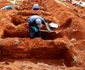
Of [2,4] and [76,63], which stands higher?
[76,63]

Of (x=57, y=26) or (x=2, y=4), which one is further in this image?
(x=2, y=4)

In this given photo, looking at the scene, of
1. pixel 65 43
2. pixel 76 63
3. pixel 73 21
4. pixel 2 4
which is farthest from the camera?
pixel 2 4

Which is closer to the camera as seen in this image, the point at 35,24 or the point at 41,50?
the point at 41,50

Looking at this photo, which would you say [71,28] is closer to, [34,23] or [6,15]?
[34,23]

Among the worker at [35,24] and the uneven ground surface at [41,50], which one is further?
the worker at [35,24]

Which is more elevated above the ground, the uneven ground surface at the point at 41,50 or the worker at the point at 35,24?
the worker at the point at 35,24

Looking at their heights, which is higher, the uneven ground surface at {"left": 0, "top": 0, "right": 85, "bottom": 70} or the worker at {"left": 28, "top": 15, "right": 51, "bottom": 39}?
the worker at {"left": 28, "top": 15, "right": 51, "bottom": 39}

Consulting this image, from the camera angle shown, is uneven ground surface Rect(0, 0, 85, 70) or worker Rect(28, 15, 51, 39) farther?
worker Rect(28, 15, 51, 39)

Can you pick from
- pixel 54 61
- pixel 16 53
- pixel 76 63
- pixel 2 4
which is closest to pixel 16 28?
pixel 16 53

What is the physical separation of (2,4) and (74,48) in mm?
9263

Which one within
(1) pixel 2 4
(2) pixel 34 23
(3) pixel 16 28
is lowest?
(1) pixel 2 4

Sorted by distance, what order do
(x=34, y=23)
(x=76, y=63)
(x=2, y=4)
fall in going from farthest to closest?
(x=2, y=4) < (x=34, y=23) < (x=76, y=63)

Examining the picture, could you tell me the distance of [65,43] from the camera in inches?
327

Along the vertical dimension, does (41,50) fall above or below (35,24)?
below
